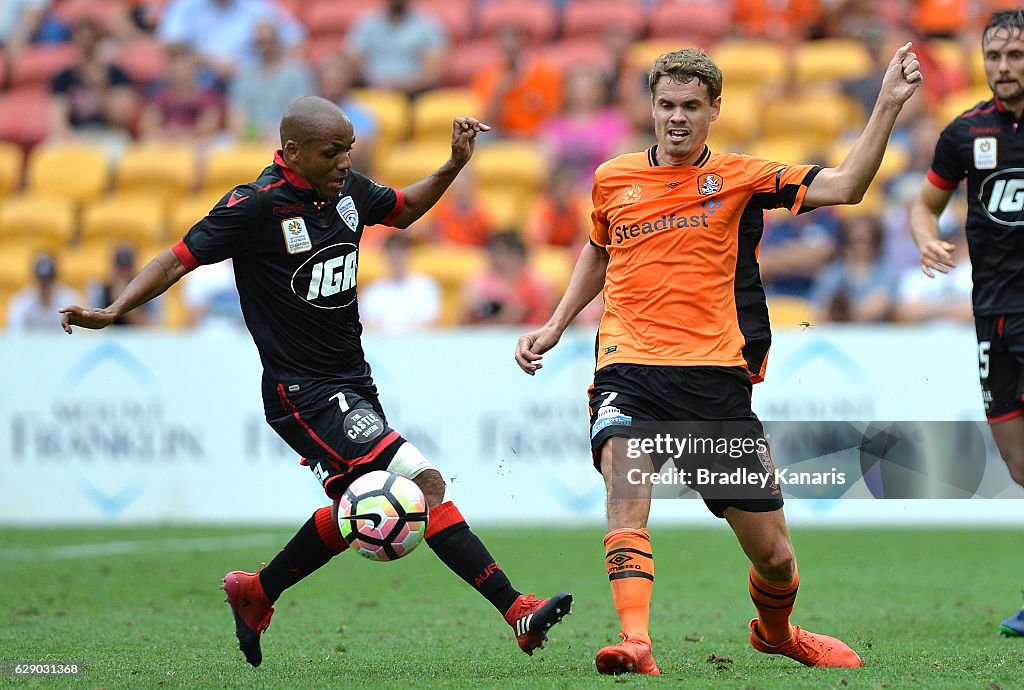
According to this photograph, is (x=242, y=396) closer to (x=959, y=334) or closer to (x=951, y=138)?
(x=959, y=334)

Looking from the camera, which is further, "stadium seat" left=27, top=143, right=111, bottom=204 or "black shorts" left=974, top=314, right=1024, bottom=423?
"stadium seat" left=27, top=143, right=111, bottom=204

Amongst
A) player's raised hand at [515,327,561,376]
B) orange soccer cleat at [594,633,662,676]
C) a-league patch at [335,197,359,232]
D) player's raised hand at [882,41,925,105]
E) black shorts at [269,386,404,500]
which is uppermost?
player's raised hand at [882,41,925,105]

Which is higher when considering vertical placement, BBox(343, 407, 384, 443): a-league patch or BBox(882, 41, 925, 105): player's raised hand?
BBox(882, 41, 925, 105): player's raised hand

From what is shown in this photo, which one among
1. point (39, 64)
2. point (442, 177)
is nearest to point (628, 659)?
point (442, 177)

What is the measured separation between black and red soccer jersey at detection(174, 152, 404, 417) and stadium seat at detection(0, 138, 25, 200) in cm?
1248

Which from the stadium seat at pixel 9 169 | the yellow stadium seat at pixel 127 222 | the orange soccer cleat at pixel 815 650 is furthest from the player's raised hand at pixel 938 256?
the stadium seat at pixel 9 169

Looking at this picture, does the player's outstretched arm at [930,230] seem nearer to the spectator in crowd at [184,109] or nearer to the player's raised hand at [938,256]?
the player's raised hand at [938,256]

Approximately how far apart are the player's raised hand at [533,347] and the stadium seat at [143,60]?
519 inches

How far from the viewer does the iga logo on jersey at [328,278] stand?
601 centimetres

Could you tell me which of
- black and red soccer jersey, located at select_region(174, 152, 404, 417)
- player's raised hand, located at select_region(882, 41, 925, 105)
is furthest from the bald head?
player's raised hand, located at select_region(882, 41, 925, 105)

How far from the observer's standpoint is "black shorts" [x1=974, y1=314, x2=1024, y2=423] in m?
6.23

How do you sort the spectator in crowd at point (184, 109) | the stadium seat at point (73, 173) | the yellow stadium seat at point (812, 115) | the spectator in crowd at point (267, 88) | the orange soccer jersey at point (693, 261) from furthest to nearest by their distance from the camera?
the spectator in crowd at point (184, 109)
the stadium seat at point (73, 173)
the spectator in crowd at point (267, 88)
the yellow stadium seat at point (812, 115)
the orange soccer jersey at point (693, 261)

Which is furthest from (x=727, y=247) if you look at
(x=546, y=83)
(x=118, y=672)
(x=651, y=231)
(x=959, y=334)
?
(x=546, y=83)

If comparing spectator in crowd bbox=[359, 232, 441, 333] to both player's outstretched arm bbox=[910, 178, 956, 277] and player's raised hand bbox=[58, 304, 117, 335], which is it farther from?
player's raised hand bbox=[58, 304, 117, 335]
